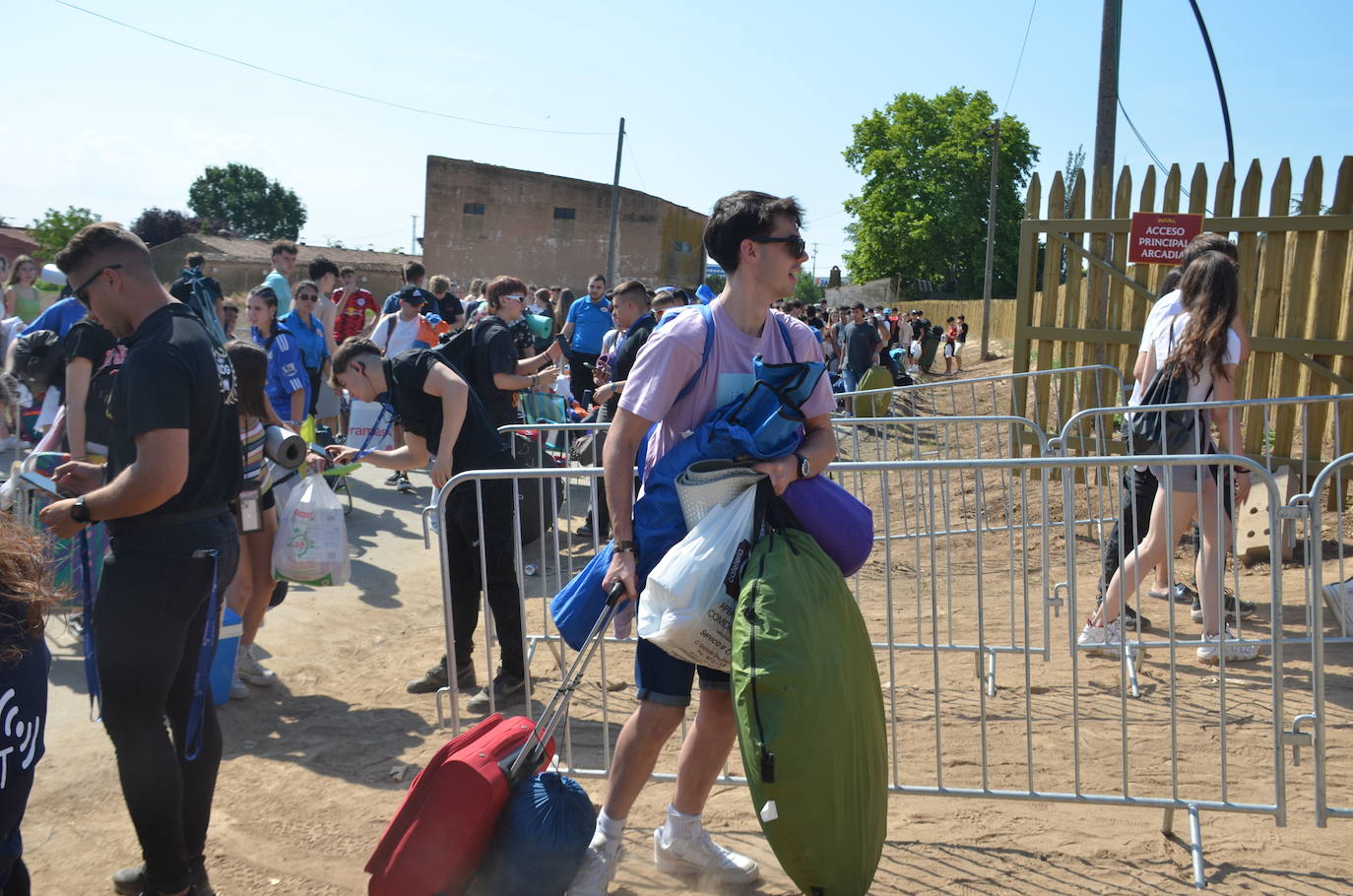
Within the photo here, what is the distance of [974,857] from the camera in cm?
352

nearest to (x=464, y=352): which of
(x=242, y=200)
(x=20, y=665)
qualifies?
(x=20, y=665)

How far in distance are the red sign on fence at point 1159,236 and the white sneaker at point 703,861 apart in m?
7.54

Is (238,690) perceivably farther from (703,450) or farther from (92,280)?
(703,450)

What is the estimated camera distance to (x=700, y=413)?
3.04 m

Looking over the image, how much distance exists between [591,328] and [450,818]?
9.01m

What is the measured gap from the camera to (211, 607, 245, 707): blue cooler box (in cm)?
476

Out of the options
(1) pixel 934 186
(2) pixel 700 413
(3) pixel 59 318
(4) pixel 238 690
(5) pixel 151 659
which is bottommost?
(4) pixel 238 690

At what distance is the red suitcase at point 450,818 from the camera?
276 centimetres

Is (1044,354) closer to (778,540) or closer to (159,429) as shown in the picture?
(778,540)

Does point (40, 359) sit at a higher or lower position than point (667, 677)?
higher

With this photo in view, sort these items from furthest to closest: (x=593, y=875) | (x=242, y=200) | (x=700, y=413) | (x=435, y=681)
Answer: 1. (x=242, y=200)
2. (x=435, y=681)
3. (x=593, y=875)
4. (x=700, y=413)

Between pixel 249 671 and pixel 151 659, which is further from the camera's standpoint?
pixel 249 671

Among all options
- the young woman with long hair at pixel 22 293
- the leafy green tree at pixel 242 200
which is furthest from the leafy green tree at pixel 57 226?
the leafy green tree at pixel 242 200

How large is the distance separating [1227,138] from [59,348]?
39.9ft
